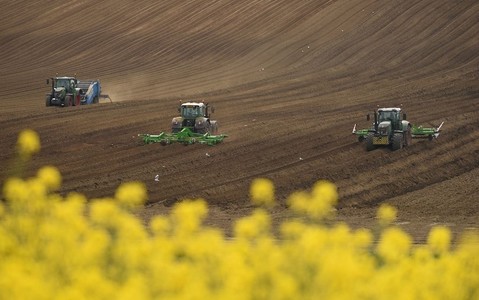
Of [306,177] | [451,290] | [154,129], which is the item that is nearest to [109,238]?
[451,290]

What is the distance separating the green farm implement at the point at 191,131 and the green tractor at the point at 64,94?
10508 millimetres

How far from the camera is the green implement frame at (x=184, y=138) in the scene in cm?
3441

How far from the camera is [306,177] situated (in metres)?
30.1

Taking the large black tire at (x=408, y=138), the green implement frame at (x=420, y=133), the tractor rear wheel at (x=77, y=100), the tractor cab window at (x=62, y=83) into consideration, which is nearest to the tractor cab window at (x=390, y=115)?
the large black tire at (x=408, y=138)

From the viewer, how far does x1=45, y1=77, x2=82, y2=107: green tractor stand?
45.6m

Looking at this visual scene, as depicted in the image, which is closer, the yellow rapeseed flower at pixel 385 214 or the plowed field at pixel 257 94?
the yellow rapeseed flower at pixel 385 214

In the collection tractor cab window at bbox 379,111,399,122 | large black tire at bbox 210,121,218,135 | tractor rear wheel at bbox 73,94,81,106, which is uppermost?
tractor cab window at bbox 379,111,399,122

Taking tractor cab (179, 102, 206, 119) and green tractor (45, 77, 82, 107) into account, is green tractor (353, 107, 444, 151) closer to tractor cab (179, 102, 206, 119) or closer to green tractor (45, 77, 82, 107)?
tractor cab (179, 102, 206, 119)

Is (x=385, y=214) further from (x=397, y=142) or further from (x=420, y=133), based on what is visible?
(x=420, y=133)

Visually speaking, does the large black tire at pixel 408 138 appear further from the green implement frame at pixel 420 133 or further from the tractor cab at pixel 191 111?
the tractor cab at pixel 191 111

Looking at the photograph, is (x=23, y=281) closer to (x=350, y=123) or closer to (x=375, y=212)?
(x=375, y=212)

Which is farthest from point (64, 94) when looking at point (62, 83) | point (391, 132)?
point (391, 132)

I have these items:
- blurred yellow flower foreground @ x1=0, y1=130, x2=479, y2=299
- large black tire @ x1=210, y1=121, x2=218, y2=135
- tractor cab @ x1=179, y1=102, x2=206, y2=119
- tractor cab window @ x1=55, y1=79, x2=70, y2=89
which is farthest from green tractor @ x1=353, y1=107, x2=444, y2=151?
blurred yellow flower foreground @ x1=0, y1=130, x2=479, y2=299

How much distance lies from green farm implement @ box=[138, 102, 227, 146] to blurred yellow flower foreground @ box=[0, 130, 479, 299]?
2485 centimetres
